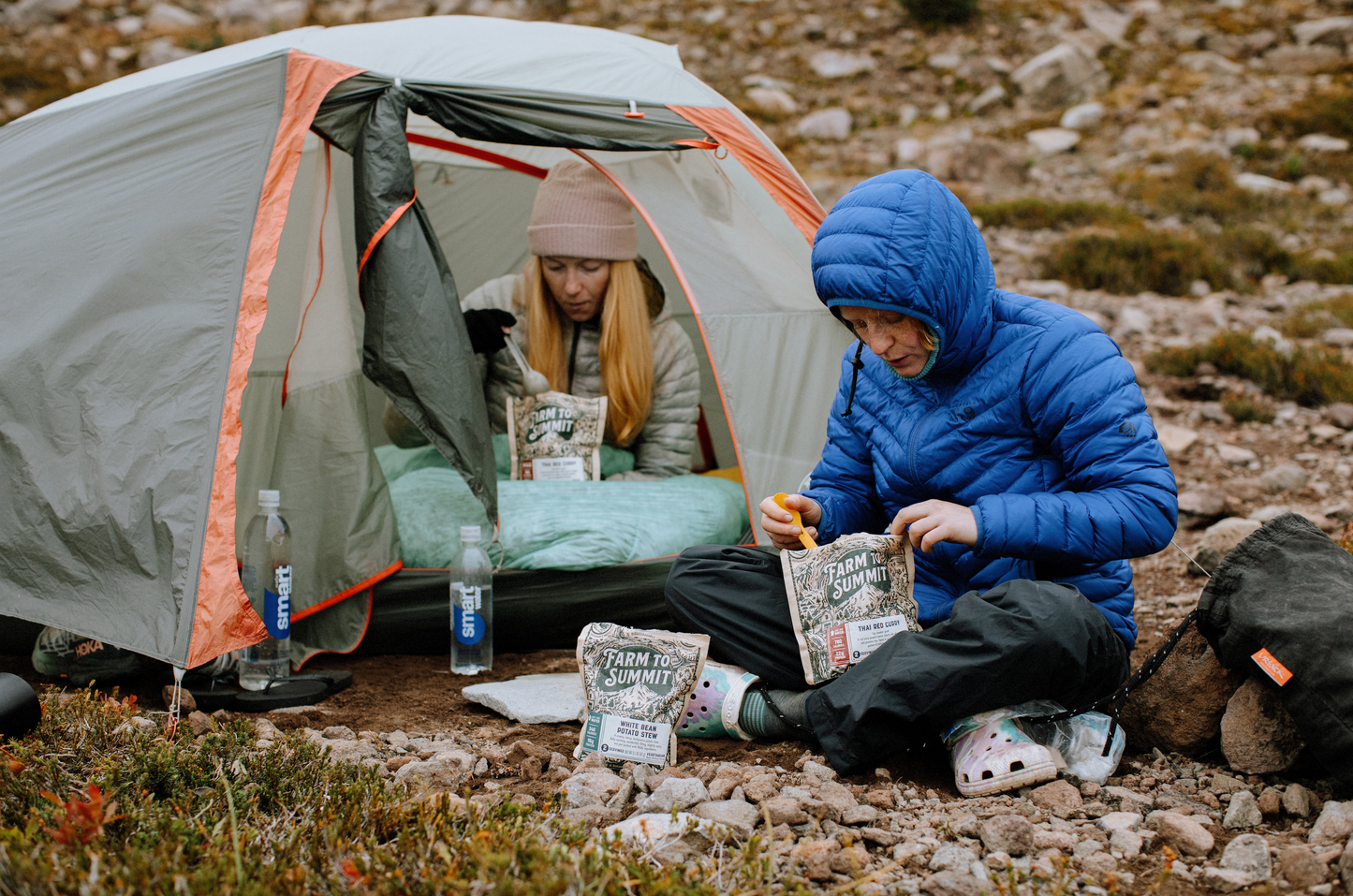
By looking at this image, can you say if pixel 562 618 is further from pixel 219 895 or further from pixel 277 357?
pixel 219 895

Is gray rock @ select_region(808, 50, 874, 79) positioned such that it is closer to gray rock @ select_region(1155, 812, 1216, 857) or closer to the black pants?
the black pants

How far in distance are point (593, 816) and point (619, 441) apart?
201cm

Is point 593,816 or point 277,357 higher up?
point 277,357

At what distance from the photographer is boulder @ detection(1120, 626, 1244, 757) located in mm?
2166

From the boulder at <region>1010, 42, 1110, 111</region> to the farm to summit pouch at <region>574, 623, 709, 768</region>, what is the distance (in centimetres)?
1531

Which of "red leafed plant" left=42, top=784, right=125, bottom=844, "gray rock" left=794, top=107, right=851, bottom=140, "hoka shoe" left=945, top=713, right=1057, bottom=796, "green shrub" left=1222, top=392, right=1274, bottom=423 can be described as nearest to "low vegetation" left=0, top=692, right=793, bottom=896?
"red leafed plant" left=42, top=784, right=125, bottom=844

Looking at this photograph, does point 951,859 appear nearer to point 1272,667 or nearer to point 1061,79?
point 1272,667

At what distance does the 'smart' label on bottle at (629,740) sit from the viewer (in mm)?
2162

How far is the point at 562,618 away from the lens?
128 inches

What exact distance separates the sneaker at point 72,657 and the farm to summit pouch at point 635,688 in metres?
1.38

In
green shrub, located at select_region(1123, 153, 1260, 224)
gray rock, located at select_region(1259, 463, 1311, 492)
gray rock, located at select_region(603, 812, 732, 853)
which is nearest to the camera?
gray rock, located at select_region(603, 812, 732, 853)

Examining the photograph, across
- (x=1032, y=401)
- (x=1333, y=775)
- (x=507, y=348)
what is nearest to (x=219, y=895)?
(x=1032, y=401)

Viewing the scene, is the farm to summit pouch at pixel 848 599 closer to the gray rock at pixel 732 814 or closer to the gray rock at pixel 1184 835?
the gray rock at pixel 732 814

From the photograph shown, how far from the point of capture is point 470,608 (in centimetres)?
303
